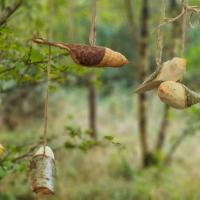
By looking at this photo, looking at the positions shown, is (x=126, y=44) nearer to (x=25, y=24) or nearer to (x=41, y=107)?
(x=41, y=107)

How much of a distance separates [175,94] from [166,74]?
64mm

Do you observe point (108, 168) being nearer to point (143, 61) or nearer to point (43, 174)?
point (143, 61)

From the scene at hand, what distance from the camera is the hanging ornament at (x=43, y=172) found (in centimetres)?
137

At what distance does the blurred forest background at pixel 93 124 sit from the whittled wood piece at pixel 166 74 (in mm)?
562

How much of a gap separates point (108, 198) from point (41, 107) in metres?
3.35

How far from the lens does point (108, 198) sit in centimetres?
514

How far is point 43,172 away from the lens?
1.38 m

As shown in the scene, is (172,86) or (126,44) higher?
(126,44)

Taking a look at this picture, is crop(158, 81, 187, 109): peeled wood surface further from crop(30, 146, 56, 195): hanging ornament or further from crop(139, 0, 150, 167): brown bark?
crop(139, 0, 150, 167): brown bark

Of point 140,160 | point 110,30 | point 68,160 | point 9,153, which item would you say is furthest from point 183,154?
point 110,30

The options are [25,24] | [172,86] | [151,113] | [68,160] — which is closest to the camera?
[172,86]

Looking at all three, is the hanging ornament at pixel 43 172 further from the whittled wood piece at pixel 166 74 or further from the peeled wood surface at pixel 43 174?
the whittled wood piece at pixel 166 74

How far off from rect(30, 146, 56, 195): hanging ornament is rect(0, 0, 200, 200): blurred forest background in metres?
0.60

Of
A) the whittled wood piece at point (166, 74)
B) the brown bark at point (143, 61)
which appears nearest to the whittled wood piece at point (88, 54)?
the whittled wood piece at point (166, 74)
